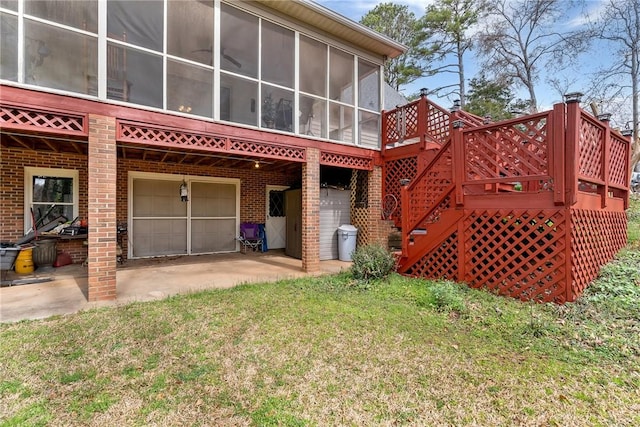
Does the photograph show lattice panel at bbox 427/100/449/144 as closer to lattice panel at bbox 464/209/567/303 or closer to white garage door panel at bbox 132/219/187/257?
lattice panel at bbox 464/209/567/303

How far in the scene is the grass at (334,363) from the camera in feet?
6.70

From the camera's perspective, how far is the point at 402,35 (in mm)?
18469

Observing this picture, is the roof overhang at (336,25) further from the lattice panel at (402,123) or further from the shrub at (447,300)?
the shrub at (447,300)

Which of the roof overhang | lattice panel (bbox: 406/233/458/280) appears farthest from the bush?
the roof overhang

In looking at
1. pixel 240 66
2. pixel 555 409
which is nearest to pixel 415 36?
pixel 240 66

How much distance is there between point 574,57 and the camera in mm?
13734

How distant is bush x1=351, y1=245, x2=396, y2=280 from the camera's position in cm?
514

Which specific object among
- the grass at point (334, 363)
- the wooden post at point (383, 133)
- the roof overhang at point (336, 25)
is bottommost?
the grass at point (334, 363)

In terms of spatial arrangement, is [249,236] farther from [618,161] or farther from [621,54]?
[621,54]

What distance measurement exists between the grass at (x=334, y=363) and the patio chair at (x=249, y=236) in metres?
5.04

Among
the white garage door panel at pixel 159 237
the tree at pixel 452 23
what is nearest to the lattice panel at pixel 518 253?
the white garage door panel at pixel 159 237

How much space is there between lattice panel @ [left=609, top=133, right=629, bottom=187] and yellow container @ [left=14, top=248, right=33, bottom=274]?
35.3ft

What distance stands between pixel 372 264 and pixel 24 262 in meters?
6.76

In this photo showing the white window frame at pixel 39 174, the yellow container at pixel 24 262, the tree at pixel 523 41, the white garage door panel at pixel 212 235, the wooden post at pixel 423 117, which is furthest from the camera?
the tree at pixel 523 41
